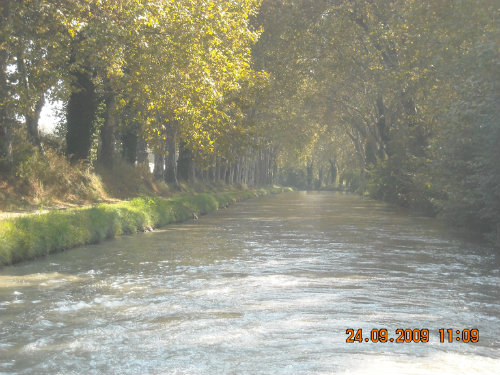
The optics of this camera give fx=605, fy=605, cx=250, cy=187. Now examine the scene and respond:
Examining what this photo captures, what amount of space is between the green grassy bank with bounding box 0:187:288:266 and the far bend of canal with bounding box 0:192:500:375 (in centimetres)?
50

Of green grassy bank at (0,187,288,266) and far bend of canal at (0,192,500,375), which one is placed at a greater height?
green grassy bank at (0,187,288,266)

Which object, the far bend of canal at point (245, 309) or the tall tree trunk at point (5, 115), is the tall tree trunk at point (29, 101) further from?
the far bend of canal at point (245, 309)

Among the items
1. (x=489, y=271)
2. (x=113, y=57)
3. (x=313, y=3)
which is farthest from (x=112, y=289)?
(x=313, y=3)

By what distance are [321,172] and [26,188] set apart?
101079 millimetres

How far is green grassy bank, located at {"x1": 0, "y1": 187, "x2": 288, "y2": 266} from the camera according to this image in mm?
13766

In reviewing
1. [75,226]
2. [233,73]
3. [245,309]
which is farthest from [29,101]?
[245,309]

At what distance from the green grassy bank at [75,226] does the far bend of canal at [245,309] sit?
497 mm

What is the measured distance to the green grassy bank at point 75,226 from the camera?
542 inches

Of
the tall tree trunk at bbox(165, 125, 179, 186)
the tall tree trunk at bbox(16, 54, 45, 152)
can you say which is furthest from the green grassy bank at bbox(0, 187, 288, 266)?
the tall tree trunk at bbox(165, 125, 179, 186)

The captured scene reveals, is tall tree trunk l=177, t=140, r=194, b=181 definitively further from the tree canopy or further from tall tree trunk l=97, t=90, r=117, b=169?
tall tree trunk l=97, t=90, r=117, b=169

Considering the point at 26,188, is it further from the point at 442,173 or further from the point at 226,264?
the point at 442,173

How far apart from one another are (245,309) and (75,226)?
910cm

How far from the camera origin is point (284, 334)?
7.84m

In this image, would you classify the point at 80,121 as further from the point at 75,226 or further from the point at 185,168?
the point at 185,168
